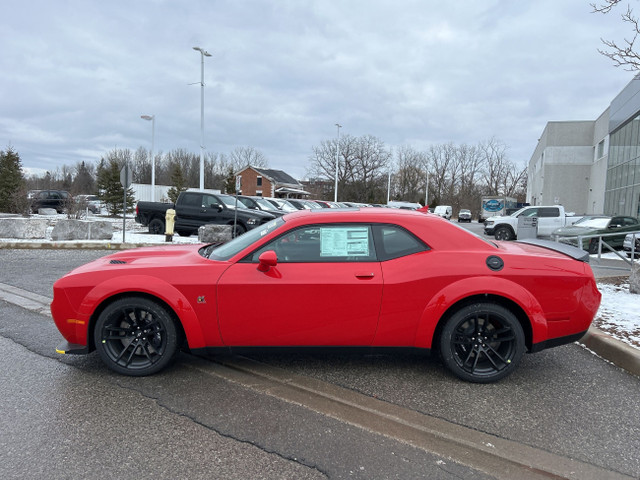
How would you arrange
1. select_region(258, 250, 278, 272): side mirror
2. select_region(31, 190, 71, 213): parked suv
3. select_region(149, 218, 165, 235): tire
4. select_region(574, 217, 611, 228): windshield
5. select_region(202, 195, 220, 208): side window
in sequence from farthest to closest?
select_region(31, 190, 71, 213): parked suv
select_region(149, 218, 165, 235): tire
select_region(202, 195, 220, 208): side window
select_region(574, 217, 611, 228): windshield
select_region(258, 250, 278, 272): side mirror

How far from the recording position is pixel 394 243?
365 centimetres

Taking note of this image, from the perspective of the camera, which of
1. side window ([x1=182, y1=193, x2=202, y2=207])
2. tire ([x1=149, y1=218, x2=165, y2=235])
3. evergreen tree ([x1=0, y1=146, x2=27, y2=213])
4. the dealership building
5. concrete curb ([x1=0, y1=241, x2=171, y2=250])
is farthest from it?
evergreen tree ([x1=0, y1=146, x2=27, y2=213])

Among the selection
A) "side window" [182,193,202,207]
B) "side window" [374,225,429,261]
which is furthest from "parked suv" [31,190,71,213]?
"side window" [374,225,429,261]

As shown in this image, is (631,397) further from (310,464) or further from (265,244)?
(265,244)

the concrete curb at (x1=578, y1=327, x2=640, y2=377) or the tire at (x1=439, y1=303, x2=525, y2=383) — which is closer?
the tire at (x1=439, y1=303, x2=525, y2=383)

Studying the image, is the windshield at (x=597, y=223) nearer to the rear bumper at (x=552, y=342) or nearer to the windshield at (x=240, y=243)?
the rear bumper at (x=552, y=342)

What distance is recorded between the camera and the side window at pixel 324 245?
3598 mm

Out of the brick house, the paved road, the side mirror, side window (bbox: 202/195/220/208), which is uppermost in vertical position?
the brick house

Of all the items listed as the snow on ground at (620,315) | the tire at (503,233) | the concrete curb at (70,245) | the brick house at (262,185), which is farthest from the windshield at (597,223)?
the brick house at (262,185)

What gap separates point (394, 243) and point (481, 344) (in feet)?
3.67

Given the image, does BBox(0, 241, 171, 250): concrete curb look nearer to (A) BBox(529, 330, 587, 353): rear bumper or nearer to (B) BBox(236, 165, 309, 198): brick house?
(A) BBox(529, 330, 587, 353): rear bumper

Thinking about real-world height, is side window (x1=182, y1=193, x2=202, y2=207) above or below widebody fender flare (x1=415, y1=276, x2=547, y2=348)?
above

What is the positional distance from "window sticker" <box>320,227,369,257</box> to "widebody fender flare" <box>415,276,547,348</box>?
2.34 feet

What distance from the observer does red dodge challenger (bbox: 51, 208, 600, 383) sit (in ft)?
11.4
